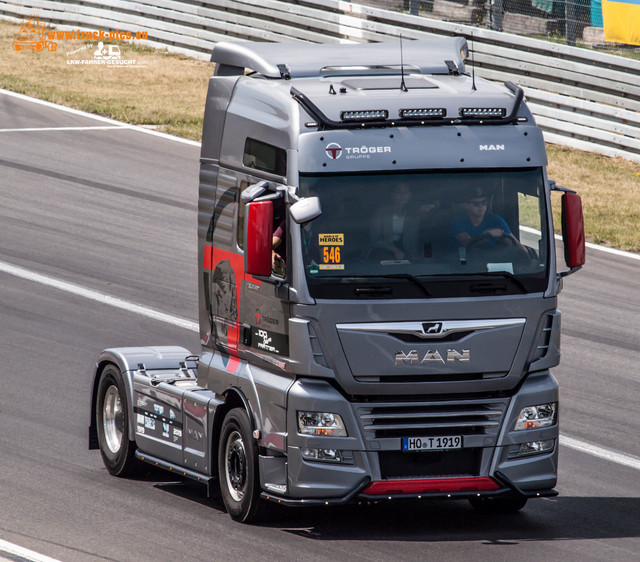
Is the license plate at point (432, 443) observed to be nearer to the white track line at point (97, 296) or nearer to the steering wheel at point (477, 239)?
the steering wheel at point (477, 239)

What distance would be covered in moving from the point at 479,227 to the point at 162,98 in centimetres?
2021

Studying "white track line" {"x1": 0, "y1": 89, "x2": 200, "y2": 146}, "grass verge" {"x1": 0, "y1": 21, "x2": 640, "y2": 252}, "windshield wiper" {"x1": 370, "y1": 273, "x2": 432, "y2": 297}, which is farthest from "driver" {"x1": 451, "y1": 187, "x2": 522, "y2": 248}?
"white track line" {"x1": 0, "y1": 89, "x2": 200, "y2": 146}

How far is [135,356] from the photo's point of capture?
11523 millimetres

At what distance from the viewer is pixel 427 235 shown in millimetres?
9398

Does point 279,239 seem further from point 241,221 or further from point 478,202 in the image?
point 478,202

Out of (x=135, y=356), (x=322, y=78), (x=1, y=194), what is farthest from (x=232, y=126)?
(x=1, y=194)

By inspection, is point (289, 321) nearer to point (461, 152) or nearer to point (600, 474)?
point (461, 152)

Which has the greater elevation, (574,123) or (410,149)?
(410,149)

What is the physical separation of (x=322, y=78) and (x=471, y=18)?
1784 cm

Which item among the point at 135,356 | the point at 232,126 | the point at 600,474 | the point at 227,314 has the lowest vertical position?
the point at 600,474

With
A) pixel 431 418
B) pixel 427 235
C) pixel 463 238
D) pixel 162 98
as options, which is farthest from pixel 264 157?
pixel 162 98

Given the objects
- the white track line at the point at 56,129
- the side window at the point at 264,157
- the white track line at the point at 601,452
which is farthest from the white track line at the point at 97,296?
the white track line at the point at 56,129

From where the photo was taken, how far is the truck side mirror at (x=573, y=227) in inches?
381

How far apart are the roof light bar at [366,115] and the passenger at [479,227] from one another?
855 millimetres
